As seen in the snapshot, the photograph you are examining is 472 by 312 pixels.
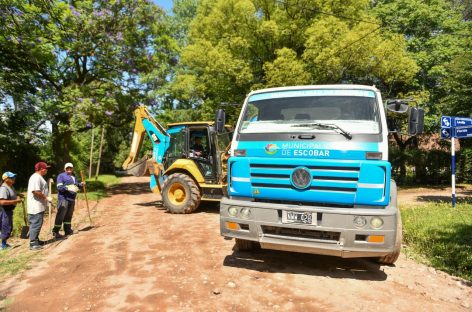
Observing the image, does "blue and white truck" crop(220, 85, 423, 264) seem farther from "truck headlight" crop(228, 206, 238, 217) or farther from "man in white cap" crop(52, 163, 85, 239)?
"man in white cap" crop(52, 163, 85, 239)

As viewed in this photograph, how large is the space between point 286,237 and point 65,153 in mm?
16043

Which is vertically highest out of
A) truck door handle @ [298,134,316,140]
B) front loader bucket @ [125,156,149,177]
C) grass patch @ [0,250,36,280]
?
truck door handle @ [298,134,316,140]

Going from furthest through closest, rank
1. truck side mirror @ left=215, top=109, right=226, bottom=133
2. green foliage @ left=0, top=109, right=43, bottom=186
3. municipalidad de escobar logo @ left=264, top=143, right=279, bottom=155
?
green foliage @ left=0, top=109, right=43, bottom=186 → truck side mirror @ left=215, top=109, right=226, bottom=133 → municipalidad de escobar logo @ left=264, top=143, right=279, bottom=155

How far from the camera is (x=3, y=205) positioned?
23.3ft

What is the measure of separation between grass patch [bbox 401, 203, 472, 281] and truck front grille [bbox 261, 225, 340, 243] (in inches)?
83.1

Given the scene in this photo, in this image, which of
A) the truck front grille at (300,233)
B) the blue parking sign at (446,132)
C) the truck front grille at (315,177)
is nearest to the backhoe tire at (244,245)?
the truck front grille at (300,233)

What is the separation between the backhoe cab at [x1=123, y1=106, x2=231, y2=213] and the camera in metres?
10.1

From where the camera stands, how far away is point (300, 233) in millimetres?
4906

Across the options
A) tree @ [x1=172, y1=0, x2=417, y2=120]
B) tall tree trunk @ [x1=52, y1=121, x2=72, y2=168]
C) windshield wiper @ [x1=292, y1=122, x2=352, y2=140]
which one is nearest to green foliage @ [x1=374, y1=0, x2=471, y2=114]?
tree @ [x1=172, y1=0, x2=417, y2=120]

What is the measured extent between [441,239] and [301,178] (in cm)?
376

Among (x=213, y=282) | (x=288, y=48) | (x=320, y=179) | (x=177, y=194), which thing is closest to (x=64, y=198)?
(x=177, y=194)

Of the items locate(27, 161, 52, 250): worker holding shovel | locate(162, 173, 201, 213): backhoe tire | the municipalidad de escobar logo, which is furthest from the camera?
locate(162, 173, 201, 213): backhoe tire

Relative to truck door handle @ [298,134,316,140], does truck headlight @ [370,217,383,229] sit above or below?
below

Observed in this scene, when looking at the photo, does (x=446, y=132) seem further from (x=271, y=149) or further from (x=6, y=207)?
(x=6, y=207)
